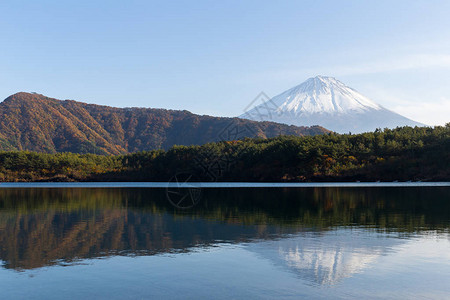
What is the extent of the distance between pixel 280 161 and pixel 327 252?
392 feet

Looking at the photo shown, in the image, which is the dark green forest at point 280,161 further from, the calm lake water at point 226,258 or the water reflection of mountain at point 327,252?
the water reflection of mountain at point 327,252

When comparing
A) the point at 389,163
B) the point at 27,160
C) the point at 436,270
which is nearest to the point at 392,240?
the point at 436,270

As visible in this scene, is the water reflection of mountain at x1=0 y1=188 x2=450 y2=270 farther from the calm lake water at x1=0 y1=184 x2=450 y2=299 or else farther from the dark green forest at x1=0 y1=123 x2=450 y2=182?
the dark green forest at x1=0 y1=123 x2=450 y2=182

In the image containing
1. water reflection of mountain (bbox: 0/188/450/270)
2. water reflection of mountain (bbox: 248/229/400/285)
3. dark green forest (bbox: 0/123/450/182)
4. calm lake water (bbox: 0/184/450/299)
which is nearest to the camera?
calm lake water (bbox: 0/184/450/299)

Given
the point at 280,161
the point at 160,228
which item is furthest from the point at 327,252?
the point at 280,161

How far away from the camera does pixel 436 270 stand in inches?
618

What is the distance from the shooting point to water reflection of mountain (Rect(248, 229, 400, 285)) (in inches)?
613

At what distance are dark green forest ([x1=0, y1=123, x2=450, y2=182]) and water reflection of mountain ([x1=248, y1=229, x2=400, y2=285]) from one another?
98831 mm

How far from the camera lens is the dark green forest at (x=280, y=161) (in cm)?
11856

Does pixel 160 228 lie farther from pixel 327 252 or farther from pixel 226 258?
pixel 327 252

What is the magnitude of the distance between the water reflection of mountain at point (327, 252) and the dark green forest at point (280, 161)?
9883 centimetres

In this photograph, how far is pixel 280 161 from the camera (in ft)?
452

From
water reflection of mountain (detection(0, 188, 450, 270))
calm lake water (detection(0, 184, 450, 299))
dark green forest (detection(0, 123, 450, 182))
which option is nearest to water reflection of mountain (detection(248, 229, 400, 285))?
calm lake water (detection(0, 184, 450, 299))

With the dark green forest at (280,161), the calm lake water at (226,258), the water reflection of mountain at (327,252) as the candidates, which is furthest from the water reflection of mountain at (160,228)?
the dark green forest at (280,161)
